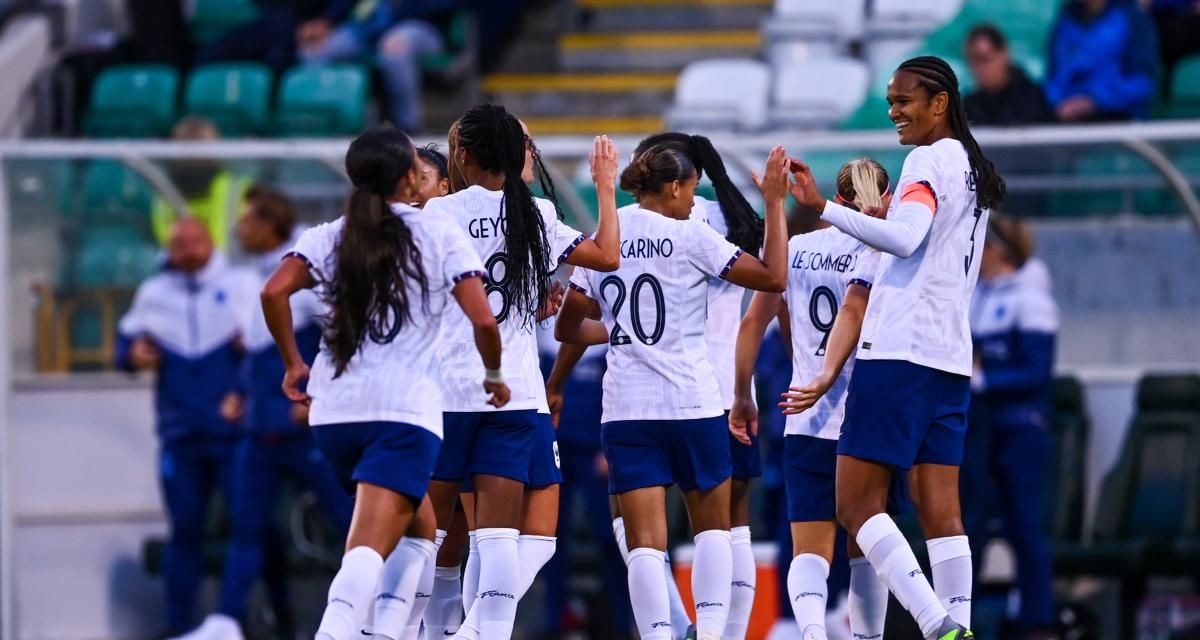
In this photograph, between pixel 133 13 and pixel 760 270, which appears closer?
pixel 760 270

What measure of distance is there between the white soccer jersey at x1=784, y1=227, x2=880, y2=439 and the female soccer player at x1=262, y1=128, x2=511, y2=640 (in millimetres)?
1412

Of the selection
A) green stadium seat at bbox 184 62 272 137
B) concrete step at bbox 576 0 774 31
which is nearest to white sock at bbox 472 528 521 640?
green stadium seat at bbox 184 62 272 137

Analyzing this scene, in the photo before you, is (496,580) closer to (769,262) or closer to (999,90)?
(769,262)

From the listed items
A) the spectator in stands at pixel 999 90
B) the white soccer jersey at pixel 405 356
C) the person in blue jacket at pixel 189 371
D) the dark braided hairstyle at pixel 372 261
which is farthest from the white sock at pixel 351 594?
the spectator in stands at pixel 999 90

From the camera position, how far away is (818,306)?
748 centimetres

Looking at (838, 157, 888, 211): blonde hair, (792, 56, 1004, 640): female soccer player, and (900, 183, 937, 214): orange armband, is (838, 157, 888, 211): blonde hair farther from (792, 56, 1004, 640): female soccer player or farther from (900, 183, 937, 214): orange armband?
(900, 183, 937, 214): orange armband

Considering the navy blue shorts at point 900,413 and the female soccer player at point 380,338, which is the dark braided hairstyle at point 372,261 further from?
the navy blue shorts at point 900,413

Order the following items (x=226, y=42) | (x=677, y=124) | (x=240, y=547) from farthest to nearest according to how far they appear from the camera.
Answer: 1. (x=226, y=42)
2. (x=677, y=124)
3. (x=240, y=547)

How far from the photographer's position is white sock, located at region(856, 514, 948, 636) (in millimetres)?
6664

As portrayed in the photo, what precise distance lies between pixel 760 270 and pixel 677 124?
693cm

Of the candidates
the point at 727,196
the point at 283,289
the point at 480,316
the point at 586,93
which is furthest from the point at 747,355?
the point at 586,93

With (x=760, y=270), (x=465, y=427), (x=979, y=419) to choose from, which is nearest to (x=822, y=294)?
(x=760, y=270)

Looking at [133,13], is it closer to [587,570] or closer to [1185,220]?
[587,570]

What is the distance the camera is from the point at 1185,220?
11234 mm
